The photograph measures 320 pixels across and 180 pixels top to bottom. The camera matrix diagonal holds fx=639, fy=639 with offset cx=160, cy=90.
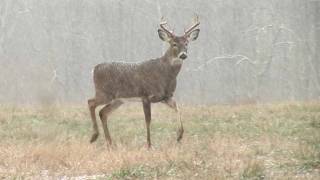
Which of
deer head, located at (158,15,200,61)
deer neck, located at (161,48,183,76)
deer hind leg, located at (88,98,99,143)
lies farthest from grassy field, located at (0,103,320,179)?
deer head, located at (158,15,200,61)

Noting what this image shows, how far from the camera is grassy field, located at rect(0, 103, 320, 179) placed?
817cm

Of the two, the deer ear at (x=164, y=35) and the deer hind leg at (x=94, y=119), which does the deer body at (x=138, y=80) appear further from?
the deer ear at (x=164, y=35)

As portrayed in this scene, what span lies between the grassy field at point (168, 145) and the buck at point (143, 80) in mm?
710

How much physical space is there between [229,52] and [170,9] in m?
5.49

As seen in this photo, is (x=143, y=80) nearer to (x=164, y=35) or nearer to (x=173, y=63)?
(x=173, y=63)

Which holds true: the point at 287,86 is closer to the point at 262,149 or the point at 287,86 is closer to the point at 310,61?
the point at 310,61

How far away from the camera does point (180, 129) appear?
11625 millimetres

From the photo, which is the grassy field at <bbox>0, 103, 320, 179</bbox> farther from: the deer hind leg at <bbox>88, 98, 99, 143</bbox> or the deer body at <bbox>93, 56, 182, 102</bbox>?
the deer body at <bbox>93, 56, 182, 102</bbox>

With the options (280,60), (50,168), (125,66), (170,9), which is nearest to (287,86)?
(280,60)

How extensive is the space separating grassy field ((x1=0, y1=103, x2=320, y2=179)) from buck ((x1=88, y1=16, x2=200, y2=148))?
71 cm

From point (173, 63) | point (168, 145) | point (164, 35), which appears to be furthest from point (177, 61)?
point (168, 145)

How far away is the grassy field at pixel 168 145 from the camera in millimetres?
8172

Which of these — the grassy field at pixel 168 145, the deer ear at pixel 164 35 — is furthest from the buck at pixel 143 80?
the grassy field at pixel 168 145

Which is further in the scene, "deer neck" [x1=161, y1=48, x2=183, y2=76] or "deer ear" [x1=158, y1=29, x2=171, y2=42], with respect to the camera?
"deer ear" [x1=158, y1=29, x2=171, y2=42]
